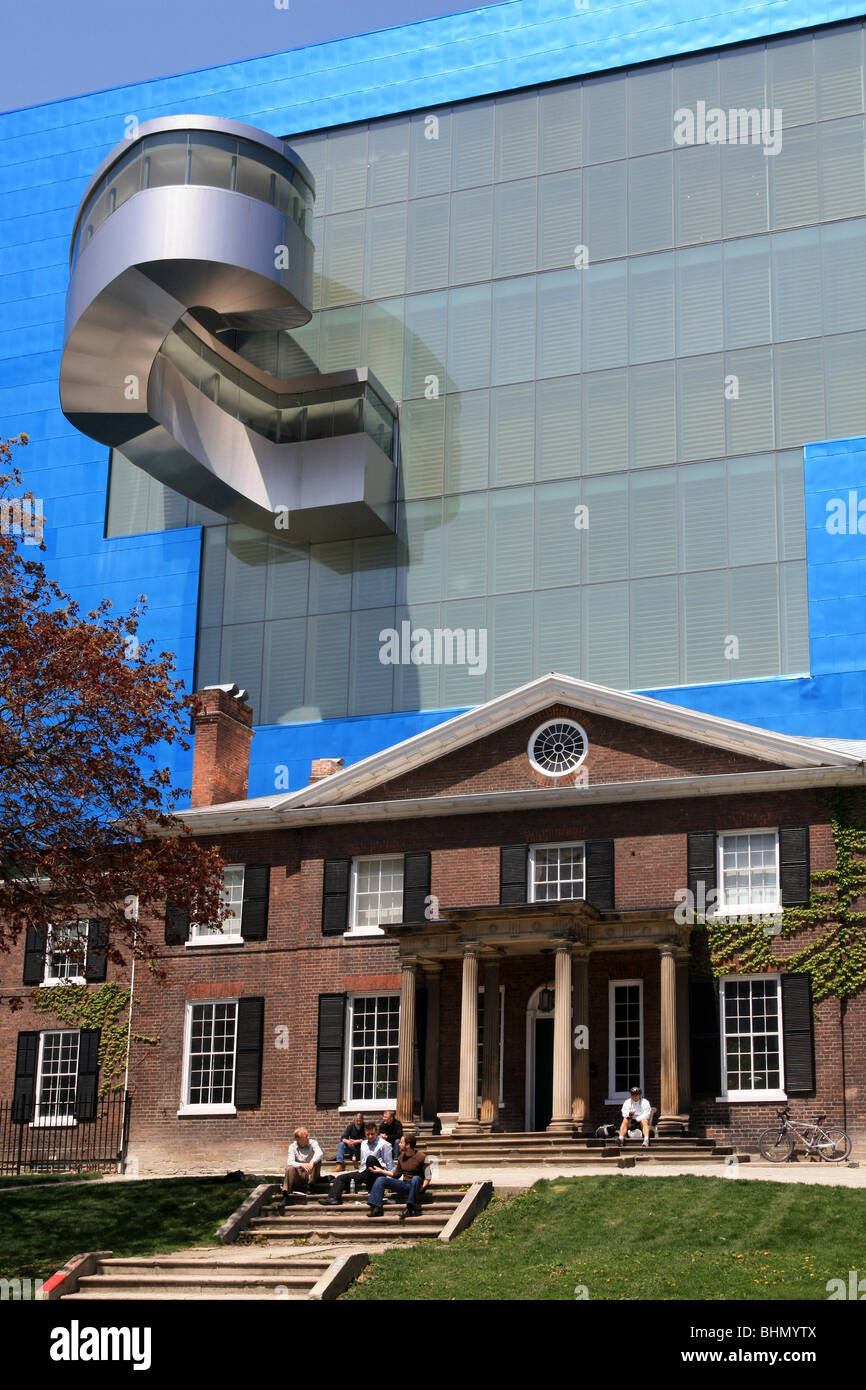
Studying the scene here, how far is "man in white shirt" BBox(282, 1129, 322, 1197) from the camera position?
26.3 meters

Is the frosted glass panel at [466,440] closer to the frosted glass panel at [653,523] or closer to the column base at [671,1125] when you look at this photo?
the frosted glass panel at [653,523]

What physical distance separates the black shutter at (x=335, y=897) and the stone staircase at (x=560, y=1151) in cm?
563

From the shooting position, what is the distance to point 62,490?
5909 cm

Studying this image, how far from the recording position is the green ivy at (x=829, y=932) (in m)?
31.2

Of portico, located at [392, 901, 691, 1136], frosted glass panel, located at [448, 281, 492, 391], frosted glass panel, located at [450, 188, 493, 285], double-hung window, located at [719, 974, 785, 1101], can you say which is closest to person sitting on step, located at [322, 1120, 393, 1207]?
portico, located at [392, 901, 691, 1136]

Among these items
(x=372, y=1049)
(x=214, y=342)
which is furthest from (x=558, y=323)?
(x=372, y=1049)

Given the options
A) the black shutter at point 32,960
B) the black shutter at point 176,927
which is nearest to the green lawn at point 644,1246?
the black shutter at point 176,927

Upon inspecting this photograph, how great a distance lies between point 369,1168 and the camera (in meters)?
26.4

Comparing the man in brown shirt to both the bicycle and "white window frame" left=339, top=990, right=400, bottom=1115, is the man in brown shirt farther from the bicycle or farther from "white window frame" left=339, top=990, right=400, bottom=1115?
"white window frame" left=339, top=990, right=400, bottom=1115

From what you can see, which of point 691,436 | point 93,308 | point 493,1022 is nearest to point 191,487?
point 93,308

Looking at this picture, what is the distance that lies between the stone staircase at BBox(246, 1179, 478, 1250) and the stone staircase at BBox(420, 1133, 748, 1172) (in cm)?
407

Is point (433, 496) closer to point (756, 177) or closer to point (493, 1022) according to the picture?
point (756, 177)

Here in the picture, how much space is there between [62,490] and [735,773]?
33198 mm

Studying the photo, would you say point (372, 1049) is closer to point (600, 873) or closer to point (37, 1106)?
point (600, 873)
